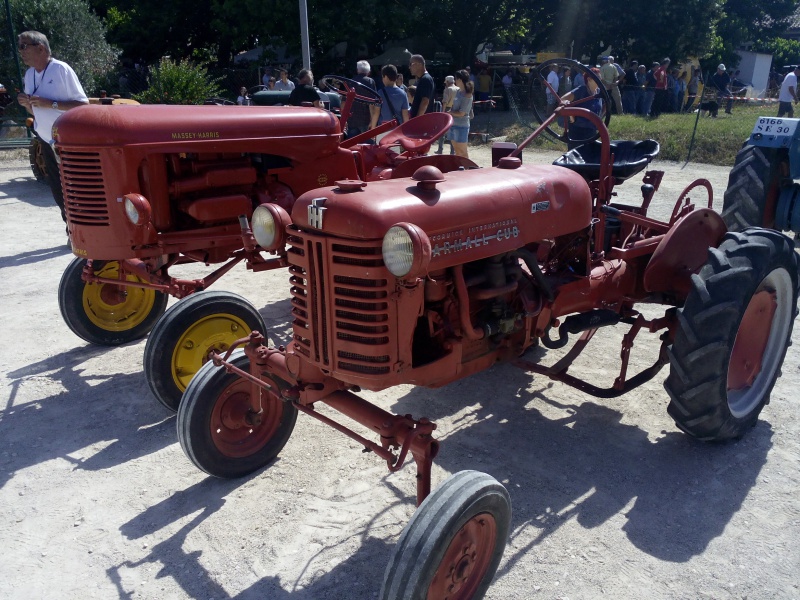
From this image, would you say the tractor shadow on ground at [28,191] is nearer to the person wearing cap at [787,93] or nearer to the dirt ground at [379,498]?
the dirt ground at [379,498]

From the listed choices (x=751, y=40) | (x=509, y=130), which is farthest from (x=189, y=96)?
(x=751, y=40)

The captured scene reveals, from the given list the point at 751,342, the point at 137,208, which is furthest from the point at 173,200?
the point at 751,342

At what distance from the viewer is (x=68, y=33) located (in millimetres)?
15719

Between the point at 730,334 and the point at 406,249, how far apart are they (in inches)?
72.0

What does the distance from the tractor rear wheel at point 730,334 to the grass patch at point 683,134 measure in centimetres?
815

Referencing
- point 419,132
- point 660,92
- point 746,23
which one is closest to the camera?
point 419,132

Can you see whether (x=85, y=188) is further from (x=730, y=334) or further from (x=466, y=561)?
(x=730, y=334)

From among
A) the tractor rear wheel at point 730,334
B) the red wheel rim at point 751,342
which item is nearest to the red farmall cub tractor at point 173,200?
the tractor rear wheel at point 730,334

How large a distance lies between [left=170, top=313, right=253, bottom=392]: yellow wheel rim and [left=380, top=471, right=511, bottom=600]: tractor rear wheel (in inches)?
76.2

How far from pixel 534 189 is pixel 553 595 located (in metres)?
1.59

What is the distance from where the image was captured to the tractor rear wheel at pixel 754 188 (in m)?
5.71

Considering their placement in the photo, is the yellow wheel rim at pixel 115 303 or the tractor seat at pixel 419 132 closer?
the yellow wheel rim at pixel 115 303

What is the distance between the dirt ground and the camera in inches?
107

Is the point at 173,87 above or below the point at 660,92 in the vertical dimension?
above
